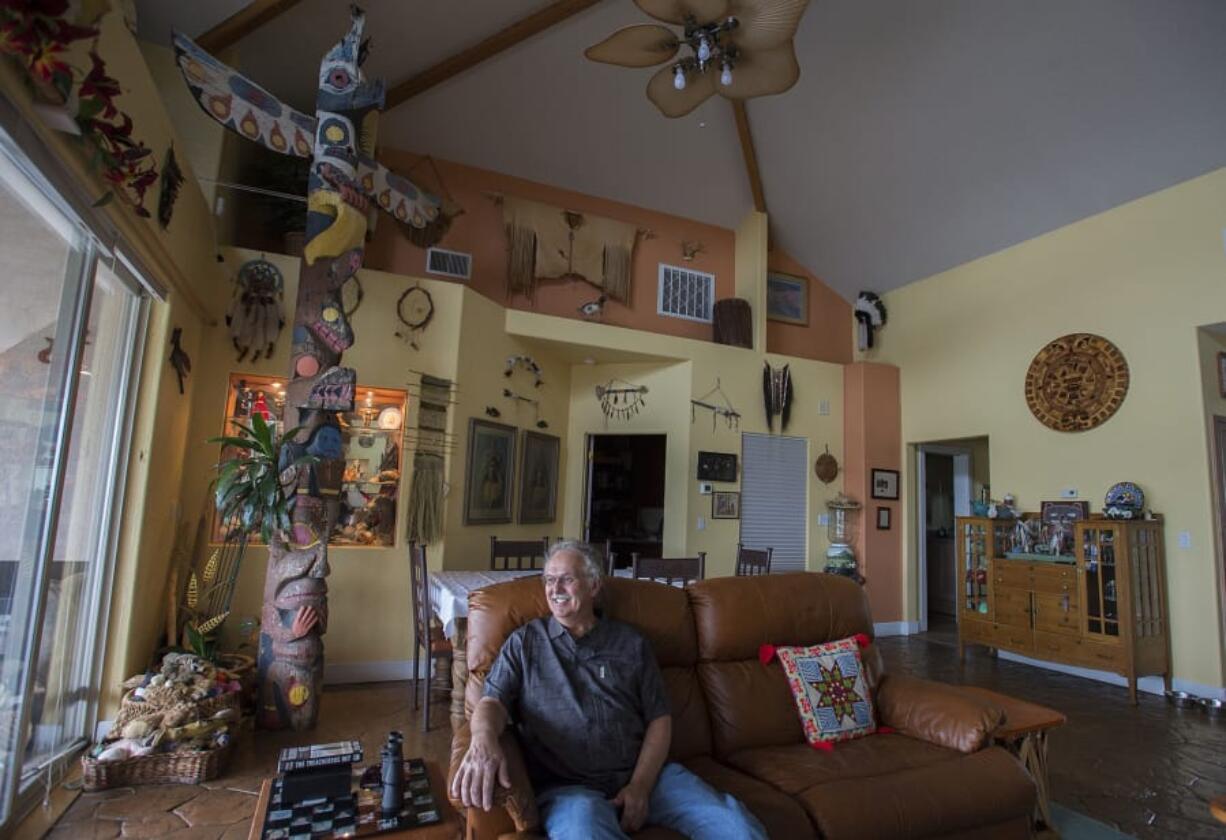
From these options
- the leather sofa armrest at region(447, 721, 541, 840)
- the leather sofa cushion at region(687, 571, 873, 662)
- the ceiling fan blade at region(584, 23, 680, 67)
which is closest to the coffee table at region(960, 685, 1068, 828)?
the leather sofa cushion at region(687, 571, 873, 662)

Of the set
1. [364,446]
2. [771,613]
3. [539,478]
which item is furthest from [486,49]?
[771,613]

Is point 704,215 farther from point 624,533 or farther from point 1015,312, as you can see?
point 624,533

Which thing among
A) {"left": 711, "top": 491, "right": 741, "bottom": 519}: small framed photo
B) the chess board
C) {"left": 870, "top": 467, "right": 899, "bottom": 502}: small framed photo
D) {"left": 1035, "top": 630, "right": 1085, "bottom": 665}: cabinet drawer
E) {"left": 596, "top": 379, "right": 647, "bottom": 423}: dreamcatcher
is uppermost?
{"left": 596, "top": 379, "right": 647, "bottom": 423}: dreamcatcher

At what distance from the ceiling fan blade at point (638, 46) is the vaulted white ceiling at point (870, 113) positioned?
1.82 metres

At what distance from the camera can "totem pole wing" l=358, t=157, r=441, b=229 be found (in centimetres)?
461

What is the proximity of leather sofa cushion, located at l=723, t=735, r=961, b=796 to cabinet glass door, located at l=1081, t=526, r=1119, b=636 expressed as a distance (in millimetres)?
3573

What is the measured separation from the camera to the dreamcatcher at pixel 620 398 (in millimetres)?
6660

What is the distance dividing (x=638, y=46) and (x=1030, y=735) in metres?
3.85

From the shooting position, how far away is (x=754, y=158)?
691 centimetres

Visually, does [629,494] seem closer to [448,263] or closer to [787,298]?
[787,298]

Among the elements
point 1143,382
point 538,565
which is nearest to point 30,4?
point 538,565

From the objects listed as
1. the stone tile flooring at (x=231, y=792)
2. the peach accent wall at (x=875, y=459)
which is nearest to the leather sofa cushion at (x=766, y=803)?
the stone tile flooring at (x=231, y=792)

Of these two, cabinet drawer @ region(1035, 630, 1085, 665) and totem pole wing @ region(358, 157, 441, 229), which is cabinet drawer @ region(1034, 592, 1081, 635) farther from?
totem pole wing @ region(358, 157, 441, 229)

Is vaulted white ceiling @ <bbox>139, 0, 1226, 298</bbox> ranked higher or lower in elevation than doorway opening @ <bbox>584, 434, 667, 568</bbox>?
higher
